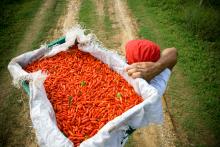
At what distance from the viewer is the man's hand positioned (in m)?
2.85

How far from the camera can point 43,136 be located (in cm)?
240

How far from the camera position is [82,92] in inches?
112

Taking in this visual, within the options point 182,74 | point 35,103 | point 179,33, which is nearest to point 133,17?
point 179,33

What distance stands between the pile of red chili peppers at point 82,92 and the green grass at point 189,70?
2145mm

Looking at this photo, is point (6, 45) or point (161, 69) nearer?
point (161, 69)

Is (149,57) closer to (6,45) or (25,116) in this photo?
(25,116)

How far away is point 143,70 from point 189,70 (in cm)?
325

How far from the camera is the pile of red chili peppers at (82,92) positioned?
100 inches

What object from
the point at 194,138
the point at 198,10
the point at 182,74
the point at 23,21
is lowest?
the point at 194,138

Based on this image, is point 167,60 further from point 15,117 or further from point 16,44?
point 16,44

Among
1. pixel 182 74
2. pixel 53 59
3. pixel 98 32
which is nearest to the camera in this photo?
pixel 53 59

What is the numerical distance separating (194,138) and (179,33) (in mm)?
3276

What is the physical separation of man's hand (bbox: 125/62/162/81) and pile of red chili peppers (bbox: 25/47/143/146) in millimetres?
179

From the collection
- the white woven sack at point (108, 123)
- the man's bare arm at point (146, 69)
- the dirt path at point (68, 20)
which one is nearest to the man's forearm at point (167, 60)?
the man's bare arm at point (146, 69)
